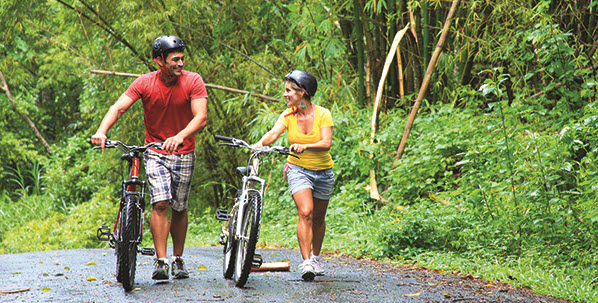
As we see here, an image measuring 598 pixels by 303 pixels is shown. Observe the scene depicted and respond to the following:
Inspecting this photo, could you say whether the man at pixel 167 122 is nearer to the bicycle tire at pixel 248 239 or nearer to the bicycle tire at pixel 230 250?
the bicycle tire at pixel 230 250

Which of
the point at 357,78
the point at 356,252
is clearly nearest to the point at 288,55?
the point at 357,78

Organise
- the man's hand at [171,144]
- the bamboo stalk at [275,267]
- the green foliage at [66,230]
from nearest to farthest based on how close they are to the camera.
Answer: the man's hand at [171,144], the bamboo stalk at [275,267], the green foliage at [66,230]

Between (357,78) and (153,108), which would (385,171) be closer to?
(357,78)

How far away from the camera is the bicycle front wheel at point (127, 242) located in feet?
13.1

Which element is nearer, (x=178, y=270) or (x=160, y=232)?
(x=160, y=232)

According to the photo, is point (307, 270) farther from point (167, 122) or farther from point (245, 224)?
point (167, 122)

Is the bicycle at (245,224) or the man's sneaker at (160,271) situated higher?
the bicycle at (245,224)

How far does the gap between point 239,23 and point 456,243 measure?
5.76m

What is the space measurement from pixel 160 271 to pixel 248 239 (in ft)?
2.28

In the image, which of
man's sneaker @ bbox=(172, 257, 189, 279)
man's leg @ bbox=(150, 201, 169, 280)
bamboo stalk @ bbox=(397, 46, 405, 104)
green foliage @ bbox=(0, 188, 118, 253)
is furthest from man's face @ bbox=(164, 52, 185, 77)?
green foliage @ bbox=(0, 188, 118, 253)

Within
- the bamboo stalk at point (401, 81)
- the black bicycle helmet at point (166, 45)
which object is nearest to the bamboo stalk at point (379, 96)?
the bamboo stalk at point (401, 81)

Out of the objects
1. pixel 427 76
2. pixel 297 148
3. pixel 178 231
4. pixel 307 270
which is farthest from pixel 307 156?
pixel 427 76

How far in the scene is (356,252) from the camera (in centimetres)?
662

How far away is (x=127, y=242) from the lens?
4027mm
